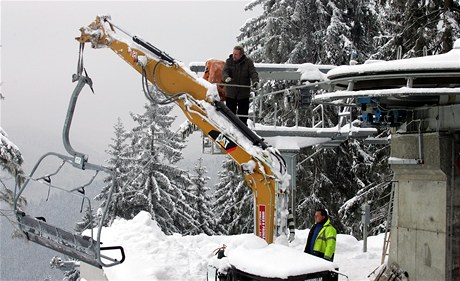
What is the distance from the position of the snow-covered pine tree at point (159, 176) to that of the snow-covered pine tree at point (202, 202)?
1.07 meters

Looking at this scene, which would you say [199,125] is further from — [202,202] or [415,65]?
[202,202]

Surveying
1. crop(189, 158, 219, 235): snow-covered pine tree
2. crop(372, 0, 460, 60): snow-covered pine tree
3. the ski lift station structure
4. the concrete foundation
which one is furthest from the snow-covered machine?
crop(189, 158, 219, 235): snow-covered pine tree

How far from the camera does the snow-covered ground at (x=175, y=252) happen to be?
10724mm

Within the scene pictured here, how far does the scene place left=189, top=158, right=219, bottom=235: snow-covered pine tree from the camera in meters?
35.1

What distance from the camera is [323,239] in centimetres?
899

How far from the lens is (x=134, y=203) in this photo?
1232 inches

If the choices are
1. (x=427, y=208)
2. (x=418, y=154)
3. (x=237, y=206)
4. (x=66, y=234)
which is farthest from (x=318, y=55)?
(x=66, y=234)

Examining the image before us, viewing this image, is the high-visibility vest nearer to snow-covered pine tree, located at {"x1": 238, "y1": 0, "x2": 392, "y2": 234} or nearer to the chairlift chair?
the chairlift chair

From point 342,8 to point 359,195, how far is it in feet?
27.3

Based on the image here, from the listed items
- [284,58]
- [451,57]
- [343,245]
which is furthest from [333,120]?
[451,57]

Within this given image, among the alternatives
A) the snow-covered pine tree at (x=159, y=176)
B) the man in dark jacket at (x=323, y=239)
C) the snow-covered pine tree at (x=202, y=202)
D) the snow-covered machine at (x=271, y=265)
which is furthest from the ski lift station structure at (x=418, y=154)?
the snow-covered pine tree at (x=202, y=202)

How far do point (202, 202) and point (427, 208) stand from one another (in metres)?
26.9

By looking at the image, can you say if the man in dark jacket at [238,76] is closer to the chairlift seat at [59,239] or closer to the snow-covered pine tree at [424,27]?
the chairlift seat at [59,239]

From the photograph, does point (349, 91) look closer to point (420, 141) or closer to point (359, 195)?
point (420, 141)
